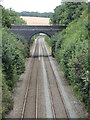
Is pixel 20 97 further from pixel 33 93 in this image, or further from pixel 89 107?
pixel 89 107

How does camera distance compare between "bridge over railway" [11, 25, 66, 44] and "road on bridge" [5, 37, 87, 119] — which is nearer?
"road on bridge" [5, 37, 87, 119]

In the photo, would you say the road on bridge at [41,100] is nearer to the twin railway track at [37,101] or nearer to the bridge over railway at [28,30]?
the twin railway track at [37,101]

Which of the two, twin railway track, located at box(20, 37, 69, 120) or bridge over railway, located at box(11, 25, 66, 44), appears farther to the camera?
bridge over railway, located at box(11, 25, 66, 44)

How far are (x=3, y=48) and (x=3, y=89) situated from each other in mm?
3665

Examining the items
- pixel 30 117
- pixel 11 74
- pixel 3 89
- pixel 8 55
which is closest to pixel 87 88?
pixel 30 117

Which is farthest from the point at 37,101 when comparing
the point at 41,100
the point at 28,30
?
the point at 28,30

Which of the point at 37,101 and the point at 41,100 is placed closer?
the point at 37,101

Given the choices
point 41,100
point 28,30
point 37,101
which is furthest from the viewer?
point 28,30

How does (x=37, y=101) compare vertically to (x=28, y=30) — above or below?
below

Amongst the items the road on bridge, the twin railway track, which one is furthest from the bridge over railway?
the twin railway track

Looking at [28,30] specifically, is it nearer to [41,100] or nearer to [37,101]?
[41,100]

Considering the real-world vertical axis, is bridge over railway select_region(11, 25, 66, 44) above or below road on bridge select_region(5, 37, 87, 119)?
above

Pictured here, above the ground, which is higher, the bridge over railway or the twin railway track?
the bridge over railway

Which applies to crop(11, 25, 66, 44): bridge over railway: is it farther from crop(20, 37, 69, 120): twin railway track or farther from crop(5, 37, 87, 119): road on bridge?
crop(20, 37, 69, 120): twin railway track
